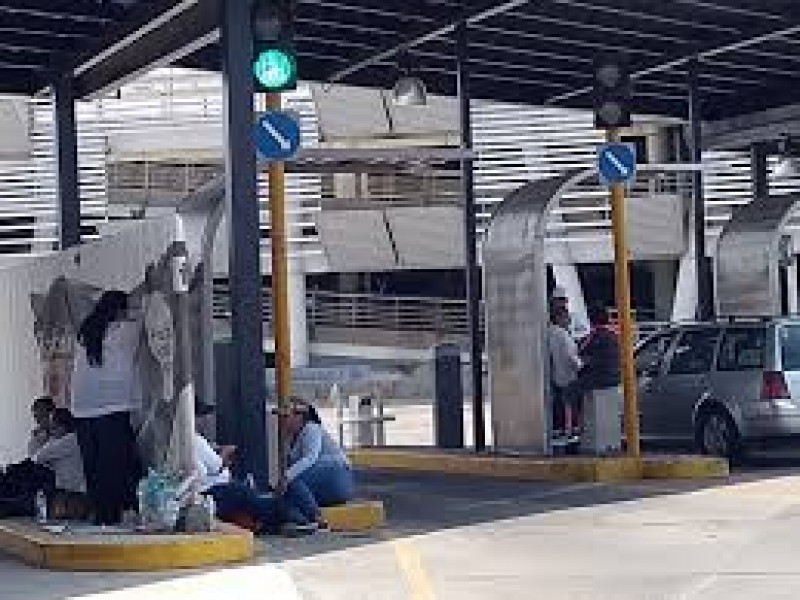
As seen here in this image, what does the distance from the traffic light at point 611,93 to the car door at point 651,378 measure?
358 cm

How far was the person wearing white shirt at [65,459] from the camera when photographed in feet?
43.3

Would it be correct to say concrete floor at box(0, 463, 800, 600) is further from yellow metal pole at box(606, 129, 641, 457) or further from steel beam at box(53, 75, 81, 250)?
steel beam at box(53, 75, 81, 250)

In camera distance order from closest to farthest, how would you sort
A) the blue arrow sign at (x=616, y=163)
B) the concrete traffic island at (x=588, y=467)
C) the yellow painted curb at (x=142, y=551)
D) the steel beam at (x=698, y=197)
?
the yellow painted curb at (x=142, y=551) → the blue arrow sign at (x=616, y=163) → the concrete traffic island at (x=588, y=467) → the steel beam at (x=698, y=197)

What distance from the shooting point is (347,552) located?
12.2 meters

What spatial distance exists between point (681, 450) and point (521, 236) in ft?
12.3

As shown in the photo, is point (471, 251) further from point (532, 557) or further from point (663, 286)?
point (663, 286)

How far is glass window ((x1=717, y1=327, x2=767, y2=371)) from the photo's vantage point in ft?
59.5

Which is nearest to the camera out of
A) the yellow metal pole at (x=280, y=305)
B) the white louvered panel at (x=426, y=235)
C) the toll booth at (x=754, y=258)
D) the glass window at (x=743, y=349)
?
the yellow metal pole at (x=280, y=305)

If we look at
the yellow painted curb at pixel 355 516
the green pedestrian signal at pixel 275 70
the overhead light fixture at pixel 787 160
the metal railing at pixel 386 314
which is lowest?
the yellow painted curb at pixel 355 516

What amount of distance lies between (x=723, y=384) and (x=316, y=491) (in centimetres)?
640

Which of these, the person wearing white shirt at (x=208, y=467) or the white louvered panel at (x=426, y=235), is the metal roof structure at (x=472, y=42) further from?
the white louvered panel at (x=426, y=235)

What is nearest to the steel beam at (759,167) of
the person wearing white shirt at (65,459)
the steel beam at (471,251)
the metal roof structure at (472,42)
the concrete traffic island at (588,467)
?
the metal roof structure at (472,42)

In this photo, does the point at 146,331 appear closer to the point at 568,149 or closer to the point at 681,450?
the point at 681,450

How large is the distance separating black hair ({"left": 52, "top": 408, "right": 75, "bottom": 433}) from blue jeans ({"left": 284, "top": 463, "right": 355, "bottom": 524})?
1.74 m
